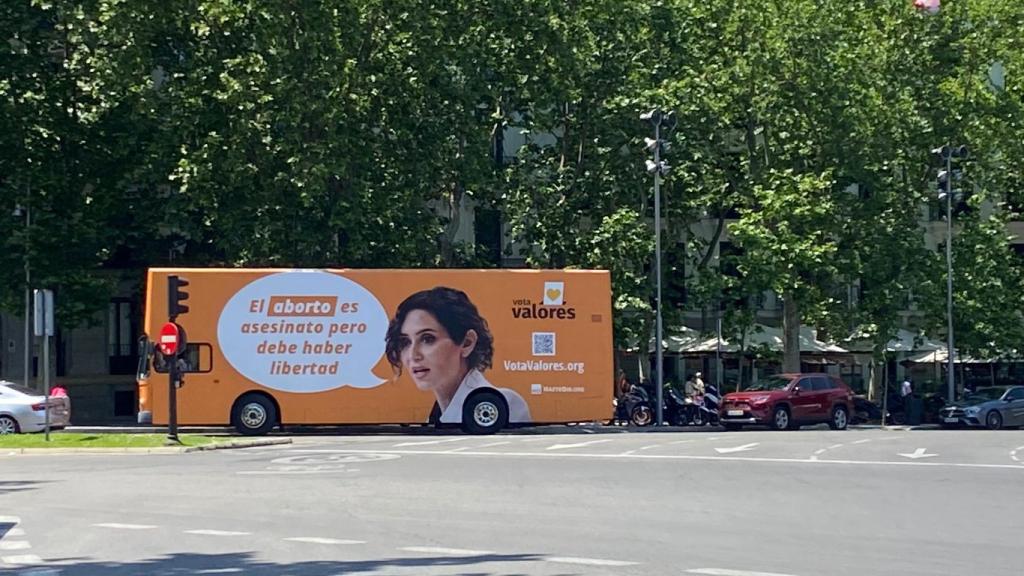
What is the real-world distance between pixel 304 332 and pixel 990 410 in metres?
23.2

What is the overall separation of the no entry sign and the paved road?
2.70m

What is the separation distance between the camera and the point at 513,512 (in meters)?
16.6

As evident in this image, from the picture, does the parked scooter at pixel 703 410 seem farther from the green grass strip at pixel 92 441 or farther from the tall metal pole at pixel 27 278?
the tall metal pole at pixel 27 278

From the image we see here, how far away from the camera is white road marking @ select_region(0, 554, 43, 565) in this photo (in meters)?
12.5

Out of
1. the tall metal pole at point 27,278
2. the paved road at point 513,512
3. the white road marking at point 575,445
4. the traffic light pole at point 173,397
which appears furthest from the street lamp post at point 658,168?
the tall metal pole at point 27,278

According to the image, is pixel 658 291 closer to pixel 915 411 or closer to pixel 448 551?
pixel 915 411

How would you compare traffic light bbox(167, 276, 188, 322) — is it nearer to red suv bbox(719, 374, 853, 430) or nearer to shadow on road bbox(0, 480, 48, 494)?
shadow on road bbox(0, 480, 48, 494)

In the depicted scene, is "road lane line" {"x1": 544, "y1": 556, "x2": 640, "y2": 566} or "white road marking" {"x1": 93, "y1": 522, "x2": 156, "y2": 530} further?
"white road marking" {"x1": 93, "y1": 522, "x2": 156, "y2": 530}


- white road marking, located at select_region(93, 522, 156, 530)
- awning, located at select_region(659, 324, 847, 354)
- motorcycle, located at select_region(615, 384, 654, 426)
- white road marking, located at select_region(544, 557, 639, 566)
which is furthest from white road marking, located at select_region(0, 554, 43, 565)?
awning, located at select_region(659, 324, 847, 354)

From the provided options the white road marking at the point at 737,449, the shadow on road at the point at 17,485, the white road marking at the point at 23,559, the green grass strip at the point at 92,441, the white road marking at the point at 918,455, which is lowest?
the white road marking at the point at 918,455

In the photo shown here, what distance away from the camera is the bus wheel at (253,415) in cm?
3416

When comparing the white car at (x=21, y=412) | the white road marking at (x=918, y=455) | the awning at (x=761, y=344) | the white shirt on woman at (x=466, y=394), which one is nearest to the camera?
the white road marking at (x=918, y=455)

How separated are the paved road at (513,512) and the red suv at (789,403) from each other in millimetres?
12091

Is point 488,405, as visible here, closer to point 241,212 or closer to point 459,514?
point 241,212
